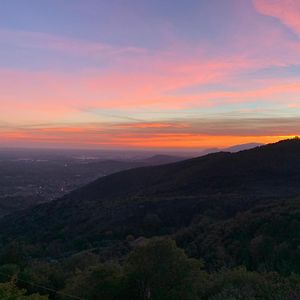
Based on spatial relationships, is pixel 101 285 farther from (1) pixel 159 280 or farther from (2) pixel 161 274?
(2) pixel 161 274

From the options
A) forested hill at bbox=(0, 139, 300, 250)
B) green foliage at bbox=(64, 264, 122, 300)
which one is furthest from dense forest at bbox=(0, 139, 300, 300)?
forested hill at bbox=(0, 139, 300, 250)

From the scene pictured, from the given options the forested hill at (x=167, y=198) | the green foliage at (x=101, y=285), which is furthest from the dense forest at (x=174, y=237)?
the forested hill at (x=167, y=198)

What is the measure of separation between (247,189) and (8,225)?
4126cm

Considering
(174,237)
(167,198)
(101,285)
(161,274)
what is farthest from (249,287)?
(167,198)

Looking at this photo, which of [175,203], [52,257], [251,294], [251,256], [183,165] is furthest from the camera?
[183,165]

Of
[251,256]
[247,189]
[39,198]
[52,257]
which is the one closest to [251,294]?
[251,256]

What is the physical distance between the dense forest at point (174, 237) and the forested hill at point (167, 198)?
21 centimetres

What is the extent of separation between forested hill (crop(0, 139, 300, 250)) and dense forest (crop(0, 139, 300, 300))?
0.21m

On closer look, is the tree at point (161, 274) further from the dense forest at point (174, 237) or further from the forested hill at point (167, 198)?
the forested hill at point (167, 198)

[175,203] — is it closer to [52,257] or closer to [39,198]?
[52,257]

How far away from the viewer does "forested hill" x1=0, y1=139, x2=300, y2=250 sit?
5488 cm

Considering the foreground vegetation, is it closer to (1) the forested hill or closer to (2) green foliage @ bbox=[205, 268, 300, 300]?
(2) green foliage @ bbox=[205, 268, 300, 300]

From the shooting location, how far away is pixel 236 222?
40.2m

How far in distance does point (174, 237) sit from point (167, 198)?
24.2m
